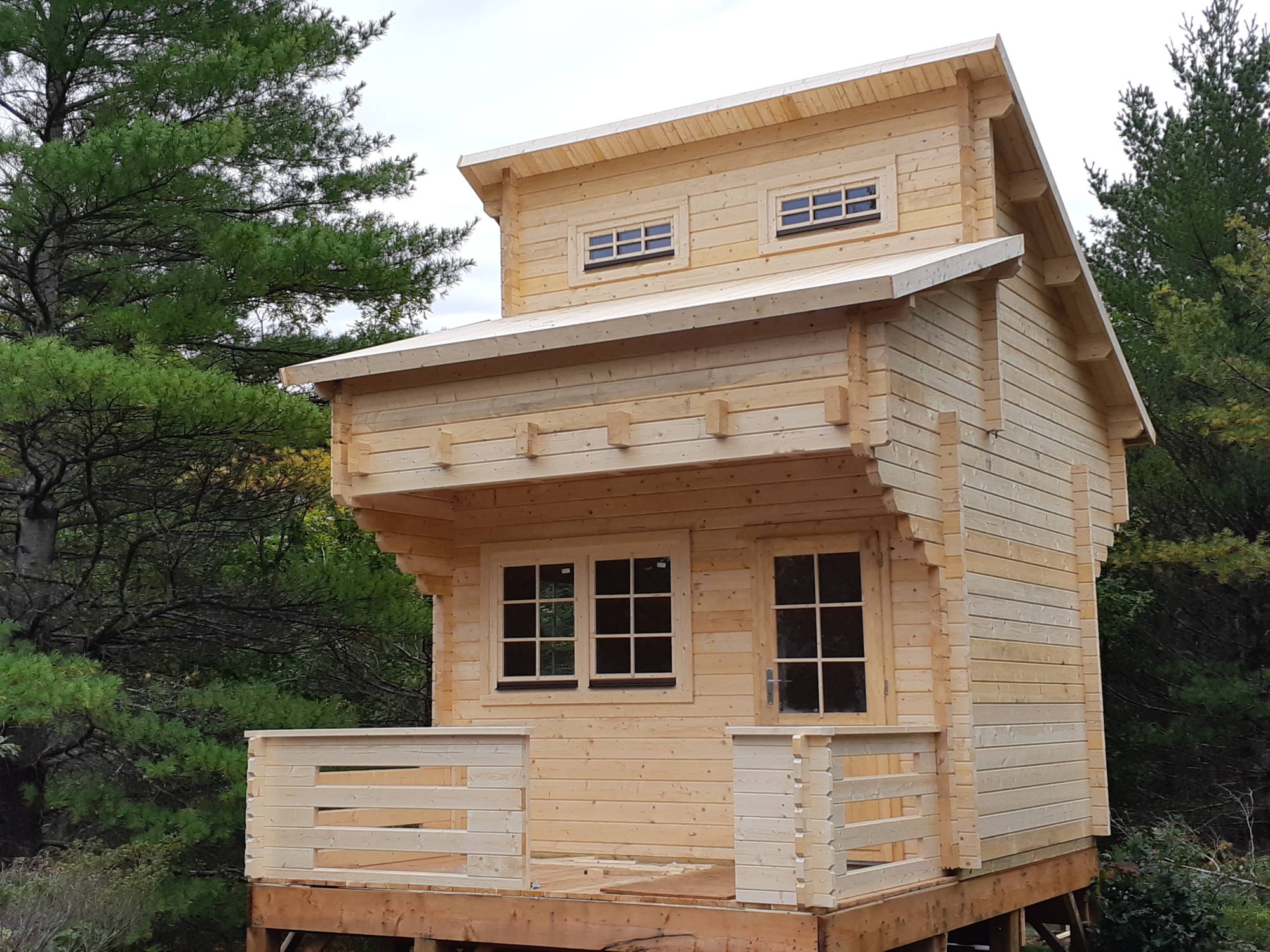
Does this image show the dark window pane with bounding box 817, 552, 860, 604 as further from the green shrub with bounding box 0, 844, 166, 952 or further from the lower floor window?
the green shrub with bounding box 0, 844, 166, 952

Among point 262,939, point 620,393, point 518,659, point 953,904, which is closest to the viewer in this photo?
point 620,393

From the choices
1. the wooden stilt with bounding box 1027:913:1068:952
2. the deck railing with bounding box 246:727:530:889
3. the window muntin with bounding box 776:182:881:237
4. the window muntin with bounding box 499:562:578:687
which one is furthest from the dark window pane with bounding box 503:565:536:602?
the wooden stilt with bounding box 1027:913:1068:952

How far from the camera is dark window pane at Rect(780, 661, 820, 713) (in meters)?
8.81

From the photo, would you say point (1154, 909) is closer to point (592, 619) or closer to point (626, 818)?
point (626, 818)

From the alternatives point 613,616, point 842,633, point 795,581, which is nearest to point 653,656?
point 613,616

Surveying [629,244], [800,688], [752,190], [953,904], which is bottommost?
[953,904]

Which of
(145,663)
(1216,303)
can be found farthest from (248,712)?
(1216,303)

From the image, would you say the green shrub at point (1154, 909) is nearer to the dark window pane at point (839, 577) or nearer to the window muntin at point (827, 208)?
the dark window pane at point (839, 577)

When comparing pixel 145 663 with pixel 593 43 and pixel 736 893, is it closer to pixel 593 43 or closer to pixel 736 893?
pixel 736 893

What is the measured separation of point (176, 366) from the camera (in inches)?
431

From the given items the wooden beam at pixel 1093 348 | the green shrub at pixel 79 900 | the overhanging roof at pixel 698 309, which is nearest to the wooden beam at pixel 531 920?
the green shrub at pixel 79 900

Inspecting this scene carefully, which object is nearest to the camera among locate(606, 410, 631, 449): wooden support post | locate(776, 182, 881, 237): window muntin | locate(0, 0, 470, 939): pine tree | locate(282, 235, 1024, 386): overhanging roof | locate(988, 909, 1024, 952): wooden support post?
locate(282, 235, 1024, 386): overhanging roof

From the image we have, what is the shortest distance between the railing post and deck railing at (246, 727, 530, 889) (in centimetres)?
155

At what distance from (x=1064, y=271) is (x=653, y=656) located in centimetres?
429
